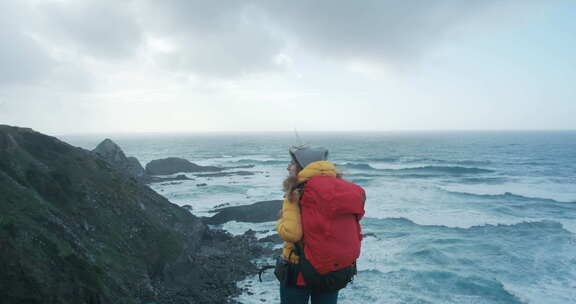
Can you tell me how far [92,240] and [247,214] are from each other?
1518 cm

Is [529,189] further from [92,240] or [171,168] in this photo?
[171,168]

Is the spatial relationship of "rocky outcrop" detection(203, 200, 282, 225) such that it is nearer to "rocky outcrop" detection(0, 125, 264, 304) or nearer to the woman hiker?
"rocky outcrop" detection(0, 125, 264, 304)

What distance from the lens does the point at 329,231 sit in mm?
2559

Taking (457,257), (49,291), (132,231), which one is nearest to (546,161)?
(457,257)

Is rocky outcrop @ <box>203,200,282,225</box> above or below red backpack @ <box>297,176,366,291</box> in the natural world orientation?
below

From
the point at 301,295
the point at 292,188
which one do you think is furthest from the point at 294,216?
the point at 301,295

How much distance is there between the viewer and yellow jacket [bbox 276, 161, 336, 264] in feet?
8.91

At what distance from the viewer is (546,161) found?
206ft

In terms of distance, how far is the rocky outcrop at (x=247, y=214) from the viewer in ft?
86.5

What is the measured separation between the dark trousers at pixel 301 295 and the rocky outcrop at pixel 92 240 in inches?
268

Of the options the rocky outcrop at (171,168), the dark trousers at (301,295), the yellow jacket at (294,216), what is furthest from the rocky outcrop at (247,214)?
the rocky outcrop at (171,168)

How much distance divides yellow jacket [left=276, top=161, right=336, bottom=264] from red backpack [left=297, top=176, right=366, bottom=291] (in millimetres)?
66

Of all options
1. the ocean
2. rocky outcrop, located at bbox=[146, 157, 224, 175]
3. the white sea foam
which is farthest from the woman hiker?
rocky outcrop, located at bbox=[146, 157, 224, 175]

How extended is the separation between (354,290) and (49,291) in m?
11.0
